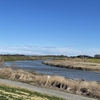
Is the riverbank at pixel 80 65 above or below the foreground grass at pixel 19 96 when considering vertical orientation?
above

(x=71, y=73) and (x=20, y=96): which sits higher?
(x=20, y=96)

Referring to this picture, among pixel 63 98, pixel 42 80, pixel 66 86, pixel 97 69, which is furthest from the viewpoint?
pixel 97 69

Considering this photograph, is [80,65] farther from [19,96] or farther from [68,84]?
[19,96]

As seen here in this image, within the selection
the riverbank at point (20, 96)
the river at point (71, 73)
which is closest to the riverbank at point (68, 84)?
the riverbank at point (20, 96)

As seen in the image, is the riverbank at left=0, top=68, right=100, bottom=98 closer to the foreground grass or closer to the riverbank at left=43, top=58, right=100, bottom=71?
the foreground grass

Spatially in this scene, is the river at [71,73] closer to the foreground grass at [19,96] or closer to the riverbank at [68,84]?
the riverbank at [68,84]

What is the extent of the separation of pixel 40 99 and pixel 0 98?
3.13 meters

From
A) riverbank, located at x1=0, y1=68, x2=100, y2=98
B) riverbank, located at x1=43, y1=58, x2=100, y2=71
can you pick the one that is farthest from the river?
riverbank, located at x1=0, y1=68, x2=100, y2=98

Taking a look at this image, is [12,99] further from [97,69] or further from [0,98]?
[97,69]

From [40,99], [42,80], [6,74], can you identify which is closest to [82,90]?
[42,80]

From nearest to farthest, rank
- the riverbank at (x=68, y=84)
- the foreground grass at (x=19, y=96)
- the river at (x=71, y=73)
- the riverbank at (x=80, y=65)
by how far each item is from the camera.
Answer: the foreground grass at (x=19, y=96) → the riverbank at (x=68, y=84) → the river at (x=71, y=73) → the riverbank at (x=80, y=65)

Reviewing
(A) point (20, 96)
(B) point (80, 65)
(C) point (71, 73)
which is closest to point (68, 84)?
(A) point (20, 96)

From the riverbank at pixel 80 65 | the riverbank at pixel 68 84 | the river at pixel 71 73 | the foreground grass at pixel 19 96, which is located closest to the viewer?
the foreground grass at pixel 19 96

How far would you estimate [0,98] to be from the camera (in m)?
13.5
